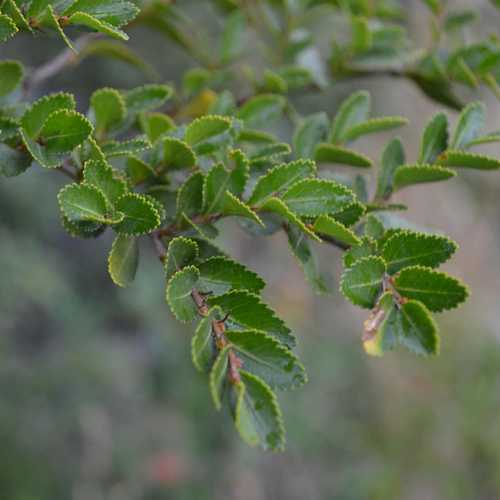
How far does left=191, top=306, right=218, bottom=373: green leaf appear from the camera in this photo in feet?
1.87

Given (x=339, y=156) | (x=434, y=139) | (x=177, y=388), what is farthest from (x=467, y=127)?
(x=177, y=388)

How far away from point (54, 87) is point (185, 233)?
2651 mm

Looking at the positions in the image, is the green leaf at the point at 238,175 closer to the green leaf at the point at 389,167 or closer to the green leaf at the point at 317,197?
the green leaf at the point at 317,197

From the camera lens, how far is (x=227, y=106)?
0.91 meters

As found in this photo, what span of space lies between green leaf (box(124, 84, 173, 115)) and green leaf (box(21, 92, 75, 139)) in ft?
0.61

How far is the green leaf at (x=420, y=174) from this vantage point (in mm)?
755

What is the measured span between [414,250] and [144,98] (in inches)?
15.2

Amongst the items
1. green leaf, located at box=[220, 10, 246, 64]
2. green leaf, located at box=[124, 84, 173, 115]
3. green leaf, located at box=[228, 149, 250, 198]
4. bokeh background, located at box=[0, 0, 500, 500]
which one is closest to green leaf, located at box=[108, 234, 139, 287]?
green leaf, located at box=[228, 149, 250, 198]

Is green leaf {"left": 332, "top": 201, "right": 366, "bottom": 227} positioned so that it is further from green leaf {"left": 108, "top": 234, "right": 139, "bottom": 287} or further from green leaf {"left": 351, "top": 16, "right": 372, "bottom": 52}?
green leaf {"left": 351, "top": 16, "right": 372, "bottom": 52}

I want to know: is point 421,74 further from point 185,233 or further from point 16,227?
point 16,227

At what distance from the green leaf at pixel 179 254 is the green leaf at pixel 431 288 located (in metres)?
0.19

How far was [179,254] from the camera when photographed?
2.13ft

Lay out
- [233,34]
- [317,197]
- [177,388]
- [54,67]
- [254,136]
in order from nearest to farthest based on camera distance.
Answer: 1. [317,197]
2. [254,136]
3. [54,67]
4. [233,34]
5. [177,388]

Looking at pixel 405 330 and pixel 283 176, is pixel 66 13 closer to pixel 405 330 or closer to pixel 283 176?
pixel 283 176
